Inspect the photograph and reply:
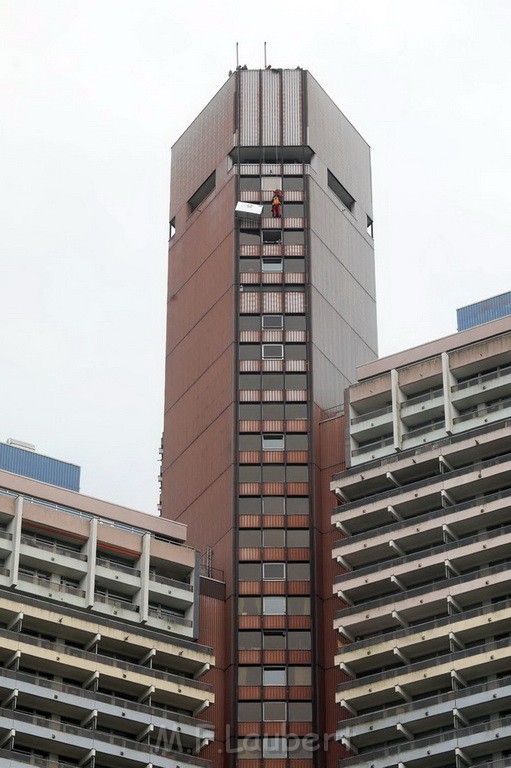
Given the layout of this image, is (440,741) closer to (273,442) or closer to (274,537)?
(274,537)

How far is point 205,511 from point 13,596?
2311 cm

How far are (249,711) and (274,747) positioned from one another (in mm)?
3191

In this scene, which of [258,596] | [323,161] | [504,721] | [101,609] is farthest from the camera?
[323,161]

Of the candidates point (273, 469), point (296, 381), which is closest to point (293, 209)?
point (296, 381)

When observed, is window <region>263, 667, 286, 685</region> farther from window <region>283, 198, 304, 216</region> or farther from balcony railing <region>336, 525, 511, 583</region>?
window <region>283, 198, 304, 216</region>

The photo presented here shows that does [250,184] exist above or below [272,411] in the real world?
above

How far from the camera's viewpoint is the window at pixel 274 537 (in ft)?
433

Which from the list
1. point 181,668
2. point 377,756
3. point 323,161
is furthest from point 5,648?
point 323,161

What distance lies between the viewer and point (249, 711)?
125 meters

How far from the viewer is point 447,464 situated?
12619 centimetres

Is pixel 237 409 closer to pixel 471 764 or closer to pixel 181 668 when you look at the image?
pixel 181 668

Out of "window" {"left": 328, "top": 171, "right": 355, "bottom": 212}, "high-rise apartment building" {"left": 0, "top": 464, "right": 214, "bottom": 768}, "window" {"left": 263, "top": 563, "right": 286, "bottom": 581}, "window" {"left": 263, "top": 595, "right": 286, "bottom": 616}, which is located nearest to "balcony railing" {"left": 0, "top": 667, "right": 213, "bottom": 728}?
"high-rise apartment building" {"left": 0, "top": 464, "right": 214, "bottom": 768}

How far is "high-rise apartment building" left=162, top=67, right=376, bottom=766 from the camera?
12688 centimetres

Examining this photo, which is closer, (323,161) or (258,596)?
(258,596)
